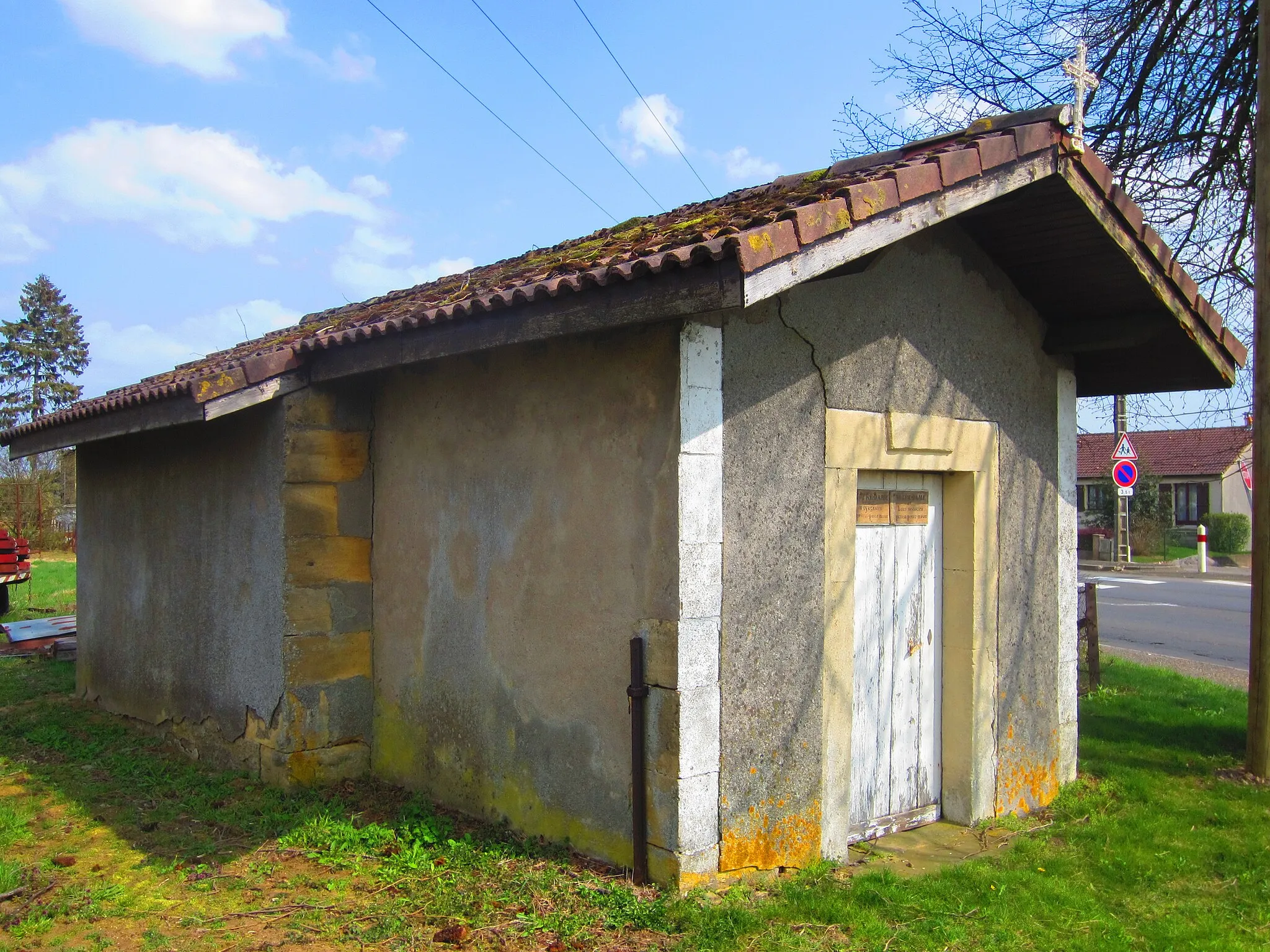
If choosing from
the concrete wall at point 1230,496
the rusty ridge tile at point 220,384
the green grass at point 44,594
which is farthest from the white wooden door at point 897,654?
the concrete wall at point 1230,496

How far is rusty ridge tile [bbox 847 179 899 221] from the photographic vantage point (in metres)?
4.04

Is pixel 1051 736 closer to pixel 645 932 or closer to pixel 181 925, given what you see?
pixel 645 932

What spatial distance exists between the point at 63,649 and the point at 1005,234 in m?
11.0

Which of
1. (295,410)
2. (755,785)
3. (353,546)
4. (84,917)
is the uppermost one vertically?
(295,410)

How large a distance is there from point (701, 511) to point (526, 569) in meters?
1.22

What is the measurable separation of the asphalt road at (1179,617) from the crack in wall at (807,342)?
9.32 metres

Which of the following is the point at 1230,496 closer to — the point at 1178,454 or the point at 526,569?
the point at 1178,454

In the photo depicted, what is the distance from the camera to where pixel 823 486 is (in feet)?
15.9

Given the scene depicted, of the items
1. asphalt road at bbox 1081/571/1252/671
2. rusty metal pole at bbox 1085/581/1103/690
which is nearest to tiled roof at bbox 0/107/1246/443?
rusty metal pole at bbox 1085/581/1103/690

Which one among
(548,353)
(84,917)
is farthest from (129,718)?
(548,353)

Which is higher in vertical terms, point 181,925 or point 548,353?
point 548,353

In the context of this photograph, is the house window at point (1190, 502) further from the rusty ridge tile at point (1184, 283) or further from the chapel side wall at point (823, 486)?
the chapel side wall at point (823, 486)

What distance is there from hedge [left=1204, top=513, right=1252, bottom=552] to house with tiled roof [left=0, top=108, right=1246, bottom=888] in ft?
→ 89.2

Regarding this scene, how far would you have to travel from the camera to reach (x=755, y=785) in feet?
14.6
